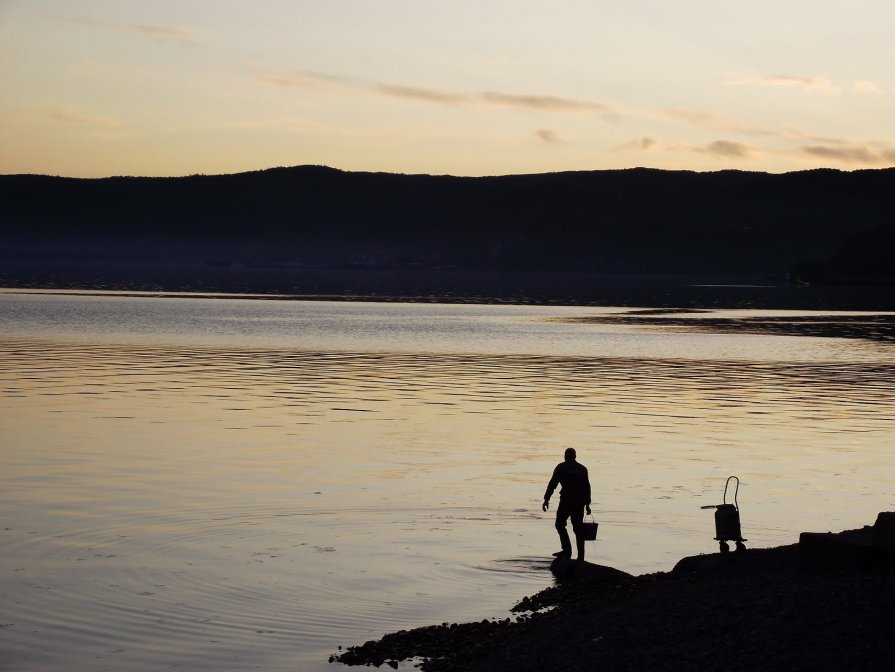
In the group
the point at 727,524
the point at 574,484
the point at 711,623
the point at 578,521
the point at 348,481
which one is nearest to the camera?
the point at 711,623

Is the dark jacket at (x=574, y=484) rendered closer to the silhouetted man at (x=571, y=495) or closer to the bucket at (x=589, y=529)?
the silhouetted man at (x=571, y=495)

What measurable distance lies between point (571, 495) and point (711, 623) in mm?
6062

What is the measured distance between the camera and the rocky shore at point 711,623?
14.6m

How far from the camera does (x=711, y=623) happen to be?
51.6 feet

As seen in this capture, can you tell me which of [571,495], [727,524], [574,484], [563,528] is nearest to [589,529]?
[563,528]

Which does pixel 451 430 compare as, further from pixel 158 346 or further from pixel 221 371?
pixel 158 346

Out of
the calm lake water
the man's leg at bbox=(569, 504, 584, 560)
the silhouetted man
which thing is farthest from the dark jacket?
the calm lake water

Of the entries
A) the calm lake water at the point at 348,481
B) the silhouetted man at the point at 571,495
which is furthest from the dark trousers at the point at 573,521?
the calm lake water at the point at 348,481

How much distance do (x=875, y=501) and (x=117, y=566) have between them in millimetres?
15563

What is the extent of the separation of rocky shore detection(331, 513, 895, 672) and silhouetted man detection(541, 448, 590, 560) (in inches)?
82.5

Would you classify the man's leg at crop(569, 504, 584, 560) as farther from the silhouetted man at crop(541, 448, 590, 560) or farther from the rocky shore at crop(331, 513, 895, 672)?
the rocky shore at crop(331, 513, 895, 672)

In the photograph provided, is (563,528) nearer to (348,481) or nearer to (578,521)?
(578,521)

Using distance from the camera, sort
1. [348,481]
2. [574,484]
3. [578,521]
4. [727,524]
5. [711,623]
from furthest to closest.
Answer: [348,481] → [578,521] → [574,484] → [727,524] → [711,623]

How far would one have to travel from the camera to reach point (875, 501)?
27.1 metres
